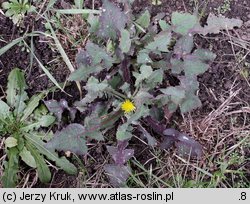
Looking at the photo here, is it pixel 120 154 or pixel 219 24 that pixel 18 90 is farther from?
Answer: pixel 219 24

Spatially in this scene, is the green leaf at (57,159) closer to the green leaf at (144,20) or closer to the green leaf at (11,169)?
the green leaf at (11,169)

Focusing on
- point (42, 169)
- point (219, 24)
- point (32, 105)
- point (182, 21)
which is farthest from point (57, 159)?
point (219, 24)

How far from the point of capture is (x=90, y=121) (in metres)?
2.51

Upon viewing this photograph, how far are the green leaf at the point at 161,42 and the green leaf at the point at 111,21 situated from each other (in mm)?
171

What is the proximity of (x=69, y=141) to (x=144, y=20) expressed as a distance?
724 mm

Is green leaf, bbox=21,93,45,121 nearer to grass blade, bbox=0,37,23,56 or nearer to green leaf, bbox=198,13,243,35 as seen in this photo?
grass blade, bbox=0,37,23,56

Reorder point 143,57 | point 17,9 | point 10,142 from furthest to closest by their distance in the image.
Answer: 1. point 17,9
2. point 10,142
3. point 143,57

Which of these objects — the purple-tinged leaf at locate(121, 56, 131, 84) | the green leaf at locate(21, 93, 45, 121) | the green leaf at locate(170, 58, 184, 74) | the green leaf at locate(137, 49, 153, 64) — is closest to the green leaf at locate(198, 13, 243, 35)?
the green leaf at locate(170, 58, 184, 74)

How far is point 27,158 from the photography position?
2.63 meters

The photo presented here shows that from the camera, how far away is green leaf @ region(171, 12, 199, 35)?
8.18ft

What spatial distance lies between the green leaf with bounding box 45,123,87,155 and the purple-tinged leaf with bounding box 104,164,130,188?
0.16m

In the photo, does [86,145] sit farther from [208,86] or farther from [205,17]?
[205,17]

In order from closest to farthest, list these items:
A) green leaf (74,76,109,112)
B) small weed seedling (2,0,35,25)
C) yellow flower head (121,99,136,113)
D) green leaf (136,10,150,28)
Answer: green leaf (74,76,109,112), yellow flower head (121,99,136,113), green leaf (136,10,150,28), small weed seedling (2,0,35,25)

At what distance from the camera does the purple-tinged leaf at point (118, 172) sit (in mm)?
2531
